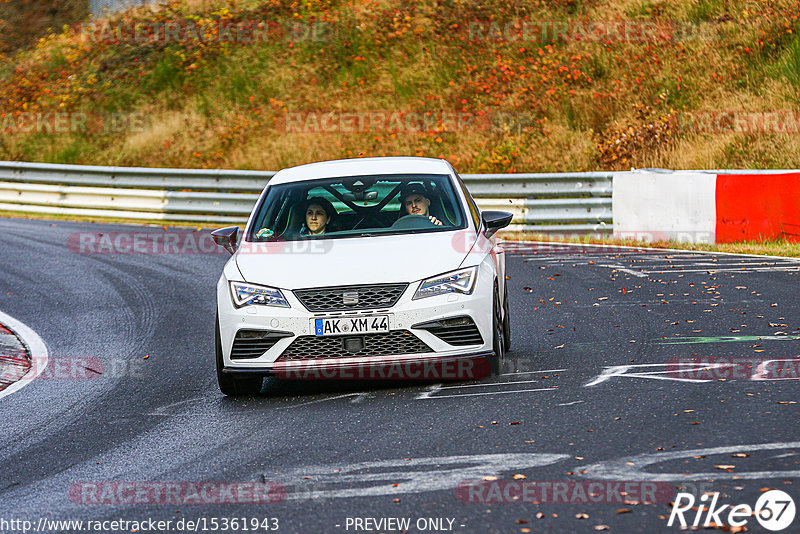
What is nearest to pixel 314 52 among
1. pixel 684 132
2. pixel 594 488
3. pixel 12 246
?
pixel 684 132

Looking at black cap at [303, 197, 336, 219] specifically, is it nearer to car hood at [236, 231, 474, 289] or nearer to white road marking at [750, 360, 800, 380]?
car hood at [236, 231, 474, 289]

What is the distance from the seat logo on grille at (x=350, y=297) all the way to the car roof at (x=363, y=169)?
179 cm

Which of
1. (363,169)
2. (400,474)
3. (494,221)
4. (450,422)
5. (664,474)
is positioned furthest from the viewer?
(363,169)

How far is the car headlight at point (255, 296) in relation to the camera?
799 cm

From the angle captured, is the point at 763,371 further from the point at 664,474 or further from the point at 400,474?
the point at 400,474

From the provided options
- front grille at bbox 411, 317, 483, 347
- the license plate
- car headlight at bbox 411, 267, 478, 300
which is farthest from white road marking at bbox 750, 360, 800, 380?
the license plate

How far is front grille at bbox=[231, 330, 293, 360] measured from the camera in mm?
7988

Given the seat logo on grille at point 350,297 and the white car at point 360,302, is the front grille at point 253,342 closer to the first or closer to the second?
the white car at point 360,302

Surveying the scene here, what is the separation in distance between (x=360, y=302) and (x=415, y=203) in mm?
1569

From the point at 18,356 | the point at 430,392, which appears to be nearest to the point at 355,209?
the point at 430,392

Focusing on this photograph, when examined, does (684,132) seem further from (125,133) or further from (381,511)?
(381,511)

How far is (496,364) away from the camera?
8500 millimetres

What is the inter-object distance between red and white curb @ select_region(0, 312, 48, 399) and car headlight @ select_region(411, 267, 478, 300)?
3647 millimetres

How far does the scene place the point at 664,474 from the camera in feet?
18.2
